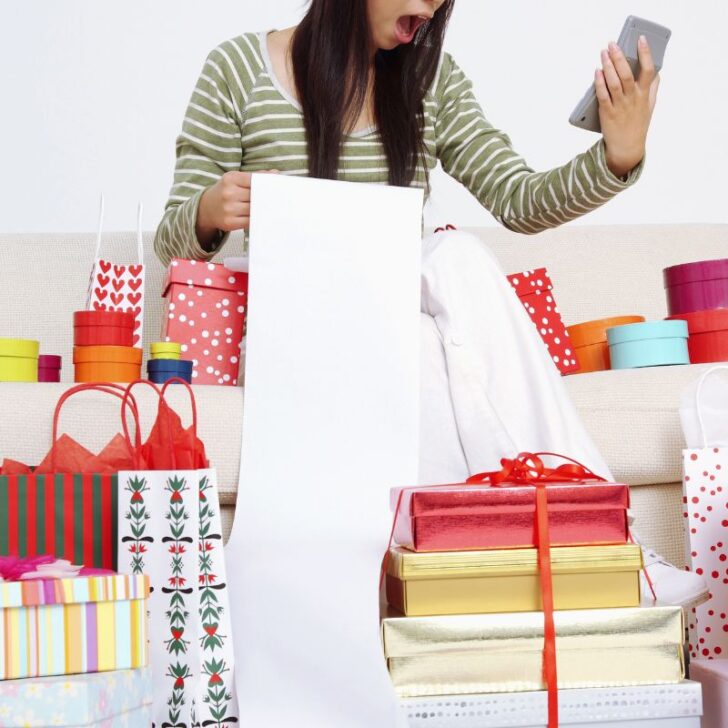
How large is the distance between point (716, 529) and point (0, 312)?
131 centimetres

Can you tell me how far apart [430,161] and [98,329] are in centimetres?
66

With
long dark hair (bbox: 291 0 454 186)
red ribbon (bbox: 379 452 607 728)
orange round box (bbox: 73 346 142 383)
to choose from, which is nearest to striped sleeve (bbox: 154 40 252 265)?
long dark hair (bbox: 291 0 454 186)

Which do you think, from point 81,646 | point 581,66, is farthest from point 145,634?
point 581,66

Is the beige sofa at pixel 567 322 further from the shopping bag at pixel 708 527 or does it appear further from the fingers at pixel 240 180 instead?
the fingers at pixel 240 180

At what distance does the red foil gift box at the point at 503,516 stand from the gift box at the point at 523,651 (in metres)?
0.07

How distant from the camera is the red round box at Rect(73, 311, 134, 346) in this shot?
1527 mm

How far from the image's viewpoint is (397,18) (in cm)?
168

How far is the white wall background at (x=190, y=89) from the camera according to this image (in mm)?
2553

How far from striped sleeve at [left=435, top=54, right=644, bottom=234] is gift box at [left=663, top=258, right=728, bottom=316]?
198 millimetres

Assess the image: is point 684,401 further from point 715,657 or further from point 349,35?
point 349,35

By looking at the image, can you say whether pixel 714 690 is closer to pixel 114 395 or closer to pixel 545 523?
pixel 545 523

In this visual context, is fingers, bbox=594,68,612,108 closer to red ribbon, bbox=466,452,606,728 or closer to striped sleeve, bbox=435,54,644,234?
striped sleeve, bbox=435,54,644,234

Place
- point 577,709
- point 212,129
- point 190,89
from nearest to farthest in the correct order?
point 577,709 → point 212,129 → point 190,89

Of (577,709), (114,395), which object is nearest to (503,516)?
(577,709)
